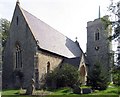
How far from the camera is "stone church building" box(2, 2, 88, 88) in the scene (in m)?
36.8

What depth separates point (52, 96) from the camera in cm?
2709

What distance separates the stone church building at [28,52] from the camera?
36844 mm

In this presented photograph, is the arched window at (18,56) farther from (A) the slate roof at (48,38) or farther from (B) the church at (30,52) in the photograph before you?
(A) the slate roof at (48,38)

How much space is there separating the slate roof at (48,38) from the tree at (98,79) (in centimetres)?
721

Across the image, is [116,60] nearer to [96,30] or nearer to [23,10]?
[23,10]

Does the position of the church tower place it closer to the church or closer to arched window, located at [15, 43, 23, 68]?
the church

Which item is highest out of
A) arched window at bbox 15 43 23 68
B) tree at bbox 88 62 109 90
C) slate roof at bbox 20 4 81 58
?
slate roof at bbox 20 4 81 58

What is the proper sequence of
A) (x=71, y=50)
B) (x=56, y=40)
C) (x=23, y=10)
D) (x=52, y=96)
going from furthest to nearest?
1. (x=71, y=50)
2. (x=56, y=40)
3. (x=23, y=10)
4. (x=52, y=96)

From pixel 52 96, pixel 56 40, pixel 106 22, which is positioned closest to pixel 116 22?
pixel 106 22

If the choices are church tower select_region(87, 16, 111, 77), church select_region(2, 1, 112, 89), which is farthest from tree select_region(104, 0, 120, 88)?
church tower select_region(87, 16, 111, 77)

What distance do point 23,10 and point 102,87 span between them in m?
16.1

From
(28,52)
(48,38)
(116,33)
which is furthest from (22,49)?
(116,33)

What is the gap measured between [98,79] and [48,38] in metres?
10.5

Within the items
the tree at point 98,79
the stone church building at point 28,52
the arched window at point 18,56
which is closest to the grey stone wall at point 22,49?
the stone church building at point 28,52
